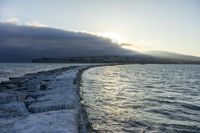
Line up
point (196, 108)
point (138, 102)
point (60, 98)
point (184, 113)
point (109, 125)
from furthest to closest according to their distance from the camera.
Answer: point (138, 102) → point (196, 108) → point (184, 113) → point (60, 98) → point (109, 125)

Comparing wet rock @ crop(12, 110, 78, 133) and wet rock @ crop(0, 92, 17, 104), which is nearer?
wet rock @ crop(12, 110, 78, 133)

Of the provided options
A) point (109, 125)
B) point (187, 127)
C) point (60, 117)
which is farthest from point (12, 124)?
point (187, 127)

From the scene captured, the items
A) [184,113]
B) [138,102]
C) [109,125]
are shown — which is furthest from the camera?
[138,102]

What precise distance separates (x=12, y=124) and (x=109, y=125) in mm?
4801

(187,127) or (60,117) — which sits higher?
(60,117)

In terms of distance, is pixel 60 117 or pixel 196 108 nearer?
pixel 60 117

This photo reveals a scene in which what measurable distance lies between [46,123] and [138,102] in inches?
495

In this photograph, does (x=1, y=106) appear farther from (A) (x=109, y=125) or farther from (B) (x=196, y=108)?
(B) (x=196, y=108)

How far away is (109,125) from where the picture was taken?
14.8 metres

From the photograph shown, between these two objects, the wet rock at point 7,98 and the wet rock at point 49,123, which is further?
the wet rock at point 7,98

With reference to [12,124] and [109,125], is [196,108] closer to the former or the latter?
[109,125]

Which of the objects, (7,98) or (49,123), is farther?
(7,98)

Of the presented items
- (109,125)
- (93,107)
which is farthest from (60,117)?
(93,107)

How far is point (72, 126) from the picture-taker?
36.2 feet
